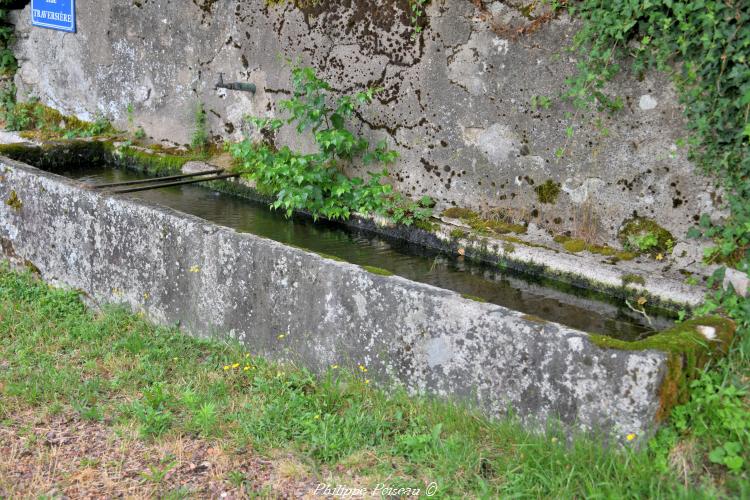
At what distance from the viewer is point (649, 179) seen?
3.72 m

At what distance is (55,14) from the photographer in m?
6.93

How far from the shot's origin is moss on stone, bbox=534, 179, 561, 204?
406 cm

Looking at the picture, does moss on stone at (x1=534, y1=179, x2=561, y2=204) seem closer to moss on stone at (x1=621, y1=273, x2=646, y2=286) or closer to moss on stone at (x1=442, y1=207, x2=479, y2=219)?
moss on stone at (x1=442, y1=207, x2=479, y2=219)

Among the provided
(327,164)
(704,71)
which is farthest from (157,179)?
(704,71)

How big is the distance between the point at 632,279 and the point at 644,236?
282 mm

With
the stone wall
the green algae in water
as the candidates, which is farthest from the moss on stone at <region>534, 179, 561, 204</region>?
the green algae in water

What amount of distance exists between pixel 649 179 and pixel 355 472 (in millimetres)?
2195

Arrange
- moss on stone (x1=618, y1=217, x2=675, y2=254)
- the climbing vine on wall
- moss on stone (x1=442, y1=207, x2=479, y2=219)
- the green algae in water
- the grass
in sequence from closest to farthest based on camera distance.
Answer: the grass
the climbing vine on wall
the green algae in water
moss on stone (x1=618, y1=217, x2=675, y2=254)
moss on stone (x1=442, y1=207, x2=479, y2=219)

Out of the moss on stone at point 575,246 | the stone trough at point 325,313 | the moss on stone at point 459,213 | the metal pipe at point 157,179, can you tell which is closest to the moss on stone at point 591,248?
the moss on stone at point 575,246

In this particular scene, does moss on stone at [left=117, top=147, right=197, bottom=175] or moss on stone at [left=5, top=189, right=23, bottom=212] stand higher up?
moss on stone at [left=117, top=147, right=197, bottom=175]

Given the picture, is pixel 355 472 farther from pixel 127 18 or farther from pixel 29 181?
pixel 127 18

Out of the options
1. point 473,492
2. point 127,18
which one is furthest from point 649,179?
point 127,18

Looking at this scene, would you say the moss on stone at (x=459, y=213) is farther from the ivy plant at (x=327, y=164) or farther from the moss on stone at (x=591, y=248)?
the moss on stone at (x=591, y=248)

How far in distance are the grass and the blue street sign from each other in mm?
4239
